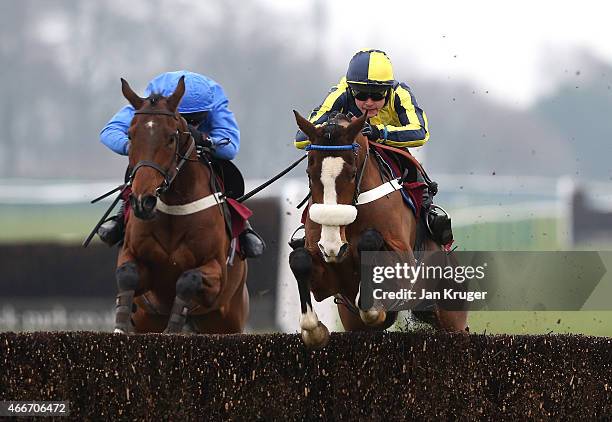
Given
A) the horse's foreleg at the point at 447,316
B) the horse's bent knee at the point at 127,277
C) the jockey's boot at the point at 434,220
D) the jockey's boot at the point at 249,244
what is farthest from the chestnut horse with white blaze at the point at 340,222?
the jockey's boot at the point at 249,244

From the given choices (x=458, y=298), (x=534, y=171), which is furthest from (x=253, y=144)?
(x=458, y=298)

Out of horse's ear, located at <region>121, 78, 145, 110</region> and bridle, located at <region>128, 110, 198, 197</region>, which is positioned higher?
Answer: horse's ear, located at <region>121, 78, 145, 110</region>

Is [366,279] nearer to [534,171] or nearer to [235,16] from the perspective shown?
[235,16]

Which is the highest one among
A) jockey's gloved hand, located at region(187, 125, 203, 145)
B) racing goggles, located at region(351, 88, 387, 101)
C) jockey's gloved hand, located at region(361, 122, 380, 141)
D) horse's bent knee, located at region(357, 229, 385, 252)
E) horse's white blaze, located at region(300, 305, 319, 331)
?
racing goggles, located at region(351, 88, 387, 101)

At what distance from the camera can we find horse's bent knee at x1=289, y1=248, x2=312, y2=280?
5652 millimetres

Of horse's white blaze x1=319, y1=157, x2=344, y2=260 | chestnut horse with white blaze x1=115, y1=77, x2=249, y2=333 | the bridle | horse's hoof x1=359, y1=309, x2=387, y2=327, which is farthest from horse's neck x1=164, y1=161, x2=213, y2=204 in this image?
horse's hoof x1=359, y1=309, x2=387, y2=327

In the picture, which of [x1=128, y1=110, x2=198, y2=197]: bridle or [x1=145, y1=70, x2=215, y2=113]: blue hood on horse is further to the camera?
[x1=145, y1=70, x2=215, y2=113]: blue hood on horse

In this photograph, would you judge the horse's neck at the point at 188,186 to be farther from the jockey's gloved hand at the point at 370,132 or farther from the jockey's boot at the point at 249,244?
the jockey's gloved hand at the point at 370,132

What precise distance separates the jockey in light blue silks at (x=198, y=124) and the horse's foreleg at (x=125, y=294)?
524 mm

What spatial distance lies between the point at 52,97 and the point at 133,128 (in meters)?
6.04

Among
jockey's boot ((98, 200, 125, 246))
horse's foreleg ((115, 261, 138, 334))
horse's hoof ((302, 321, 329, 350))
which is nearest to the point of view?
horse's hoof ((302, 321, 329, 350))

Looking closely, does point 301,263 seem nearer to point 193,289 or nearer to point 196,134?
point 193,289

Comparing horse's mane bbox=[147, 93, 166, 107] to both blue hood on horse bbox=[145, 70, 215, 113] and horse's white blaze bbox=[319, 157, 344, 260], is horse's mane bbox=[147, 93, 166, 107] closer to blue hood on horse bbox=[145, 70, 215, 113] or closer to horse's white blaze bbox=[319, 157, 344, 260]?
blue hood on horse bbox=[145, 70, 215, 113]

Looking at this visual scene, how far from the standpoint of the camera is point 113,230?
6.55m
